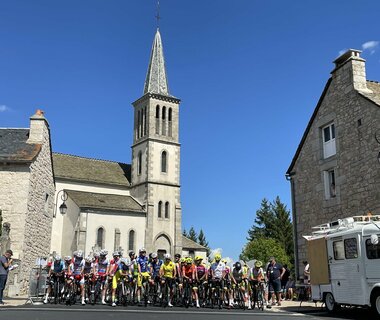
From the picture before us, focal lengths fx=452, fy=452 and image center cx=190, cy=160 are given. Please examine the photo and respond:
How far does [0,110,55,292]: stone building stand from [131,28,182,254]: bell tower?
24604 mm

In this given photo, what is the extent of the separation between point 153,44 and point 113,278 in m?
51.0

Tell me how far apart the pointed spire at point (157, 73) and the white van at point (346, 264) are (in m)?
45.0

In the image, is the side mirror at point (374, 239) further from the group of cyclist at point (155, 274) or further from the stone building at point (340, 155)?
the stone building at point (340, 155)

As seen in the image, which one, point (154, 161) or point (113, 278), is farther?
point (154, 161)

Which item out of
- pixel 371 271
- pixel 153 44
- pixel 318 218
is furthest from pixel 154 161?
pixel 371 271

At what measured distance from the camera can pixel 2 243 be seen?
18.7 m

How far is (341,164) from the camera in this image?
62.4 ft

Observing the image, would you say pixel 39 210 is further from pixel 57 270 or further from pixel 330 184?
pixel 330 184

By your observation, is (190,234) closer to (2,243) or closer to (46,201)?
(46,201)

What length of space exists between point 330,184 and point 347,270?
832cm

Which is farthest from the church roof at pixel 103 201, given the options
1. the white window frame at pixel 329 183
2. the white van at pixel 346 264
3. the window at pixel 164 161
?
the white van at pixel 346 264

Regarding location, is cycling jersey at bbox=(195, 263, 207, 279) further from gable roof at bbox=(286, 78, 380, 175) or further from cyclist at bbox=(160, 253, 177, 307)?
gable roof at bbox=(286, 78, 380, 175)

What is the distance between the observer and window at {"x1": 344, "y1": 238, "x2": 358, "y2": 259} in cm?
1182

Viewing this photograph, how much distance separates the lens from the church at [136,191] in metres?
44.5
